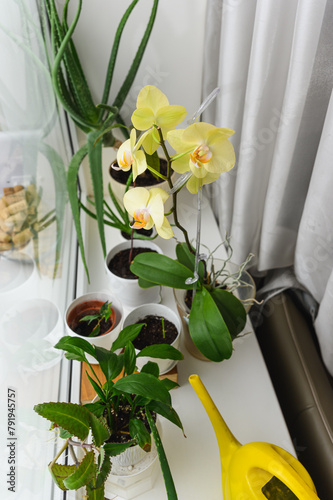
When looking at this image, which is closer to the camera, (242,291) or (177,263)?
(177,263)

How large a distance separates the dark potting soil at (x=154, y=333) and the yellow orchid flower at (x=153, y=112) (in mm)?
372

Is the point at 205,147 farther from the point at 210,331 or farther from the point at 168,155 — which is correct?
the point at 210,331

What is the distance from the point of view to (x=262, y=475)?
0.58 m

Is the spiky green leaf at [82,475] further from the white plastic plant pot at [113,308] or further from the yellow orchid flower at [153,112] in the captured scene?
the yellow orchid flower at [153,112]

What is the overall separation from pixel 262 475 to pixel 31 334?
401 millimetres

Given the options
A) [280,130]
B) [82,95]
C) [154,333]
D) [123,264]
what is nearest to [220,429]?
[154,333]

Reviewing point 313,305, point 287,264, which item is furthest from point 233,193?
point 313,305

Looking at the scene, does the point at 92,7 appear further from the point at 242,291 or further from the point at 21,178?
the point at 242,291

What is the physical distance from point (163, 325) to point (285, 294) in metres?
0.42

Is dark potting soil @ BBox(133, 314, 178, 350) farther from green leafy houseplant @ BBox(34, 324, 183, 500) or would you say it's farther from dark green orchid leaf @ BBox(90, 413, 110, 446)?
dark green orchid leaf @ BBox(90, 413, 110, 446)

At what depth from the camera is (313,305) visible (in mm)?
1039

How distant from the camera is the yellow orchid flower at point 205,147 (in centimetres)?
50

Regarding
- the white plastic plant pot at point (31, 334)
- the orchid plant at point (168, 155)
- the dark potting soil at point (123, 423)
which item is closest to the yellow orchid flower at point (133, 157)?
the orchid plant at point (168, 155)

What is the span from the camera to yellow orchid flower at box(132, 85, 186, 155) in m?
0.53
